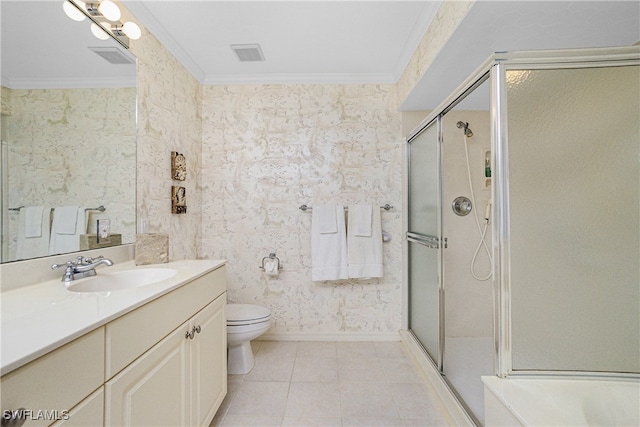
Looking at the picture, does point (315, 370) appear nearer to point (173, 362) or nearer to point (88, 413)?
point (173, 362)

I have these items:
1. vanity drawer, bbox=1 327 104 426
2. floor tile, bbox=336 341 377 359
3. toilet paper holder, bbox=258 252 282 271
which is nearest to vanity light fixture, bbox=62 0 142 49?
vanity drawer, bbox=1 327 104 426

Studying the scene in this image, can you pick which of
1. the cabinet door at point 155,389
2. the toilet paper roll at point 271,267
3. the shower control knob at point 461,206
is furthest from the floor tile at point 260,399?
the shower control knob at point 461,206

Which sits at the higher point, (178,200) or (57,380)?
(178,200)

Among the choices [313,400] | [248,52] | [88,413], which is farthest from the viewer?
[248,52]

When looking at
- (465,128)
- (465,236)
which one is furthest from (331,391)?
(465,128)

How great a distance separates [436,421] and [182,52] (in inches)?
112

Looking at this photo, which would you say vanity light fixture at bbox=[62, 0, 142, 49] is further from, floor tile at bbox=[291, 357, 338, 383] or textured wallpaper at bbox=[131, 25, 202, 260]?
floor tile at bbox=[291, 357, 338, 383]

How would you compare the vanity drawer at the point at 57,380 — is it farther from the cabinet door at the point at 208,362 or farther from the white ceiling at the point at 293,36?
the white ceiling at the point at 293,36

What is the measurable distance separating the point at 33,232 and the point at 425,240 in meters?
2.05

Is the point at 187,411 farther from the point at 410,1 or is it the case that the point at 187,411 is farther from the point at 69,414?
the point at 410,1

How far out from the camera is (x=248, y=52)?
2.03m

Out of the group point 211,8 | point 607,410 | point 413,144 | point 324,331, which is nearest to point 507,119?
point 607,410

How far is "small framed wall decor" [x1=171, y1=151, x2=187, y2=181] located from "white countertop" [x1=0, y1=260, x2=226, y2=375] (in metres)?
0.99

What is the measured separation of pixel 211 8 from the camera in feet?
5.31
